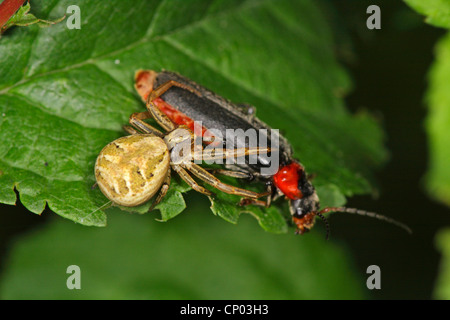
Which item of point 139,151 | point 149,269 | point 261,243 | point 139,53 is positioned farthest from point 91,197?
point 261,243

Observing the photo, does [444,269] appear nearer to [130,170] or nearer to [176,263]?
[176,263]

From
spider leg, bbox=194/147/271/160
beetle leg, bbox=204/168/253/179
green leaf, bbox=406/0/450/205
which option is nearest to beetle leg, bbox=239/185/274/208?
beetle leg, bbox=204/168/253/179

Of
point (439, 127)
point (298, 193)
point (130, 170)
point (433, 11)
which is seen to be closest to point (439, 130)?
point (439, 127)

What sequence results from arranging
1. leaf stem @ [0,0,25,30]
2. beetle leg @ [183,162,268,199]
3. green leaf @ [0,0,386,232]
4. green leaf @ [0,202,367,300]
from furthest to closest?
green leaf @ [0,202,367,300], beetle leg @ [183,162,268,199], green leaf @ [0,0,386,232], leaf stem @ [0,0,25,30]

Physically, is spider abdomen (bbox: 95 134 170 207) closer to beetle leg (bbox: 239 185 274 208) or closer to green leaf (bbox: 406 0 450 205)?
beetle leg (bbox: 239 185 274 208)

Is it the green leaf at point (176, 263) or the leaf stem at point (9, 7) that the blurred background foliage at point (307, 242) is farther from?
the leaf stem at point (9, 7)

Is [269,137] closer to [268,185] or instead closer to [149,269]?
[268,185]
